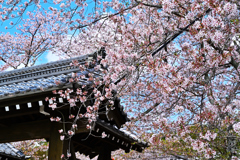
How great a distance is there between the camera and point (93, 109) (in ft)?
13.6

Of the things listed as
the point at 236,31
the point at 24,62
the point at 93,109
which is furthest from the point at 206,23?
the point at 24,62

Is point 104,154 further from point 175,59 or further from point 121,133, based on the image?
point 175,59

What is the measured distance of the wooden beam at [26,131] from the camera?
4.16 metres

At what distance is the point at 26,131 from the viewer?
4.27 m

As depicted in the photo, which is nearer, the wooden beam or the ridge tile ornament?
the ridge tile ornament

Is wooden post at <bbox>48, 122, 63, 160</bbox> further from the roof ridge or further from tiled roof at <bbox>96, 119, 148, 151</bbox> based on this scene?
the roof ridge

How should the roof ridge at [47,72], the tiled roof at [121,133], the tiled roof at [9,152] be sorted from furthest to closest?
the tiled roof at [9,152] → the roof ridge at [47,72] → the tiled roof at [121,133]

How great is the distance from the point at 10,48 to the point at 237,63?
14390 mm

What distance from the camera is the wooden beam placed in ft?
13.6

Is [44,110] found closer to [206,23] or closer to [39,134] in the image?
[39,134]

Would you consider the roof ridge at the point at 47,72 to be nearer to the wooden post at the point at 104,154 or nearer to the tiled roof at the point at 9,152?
the wooden post at the point at 104,154

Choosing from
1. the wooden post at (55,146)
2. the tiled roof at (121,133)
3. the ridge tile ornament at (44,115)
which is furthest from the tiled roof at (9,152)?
the wooden post at (55,146)

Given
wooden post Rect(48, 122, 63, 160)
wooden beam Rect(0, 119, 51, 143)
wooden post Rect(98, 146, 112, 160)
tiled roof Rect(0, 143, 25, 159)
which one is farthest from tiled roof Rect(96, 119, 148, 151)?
tiled roof Rect(0, 143, 25, 159)

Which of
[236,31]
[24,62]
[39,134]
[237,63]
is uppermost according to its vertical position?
[24,62]
